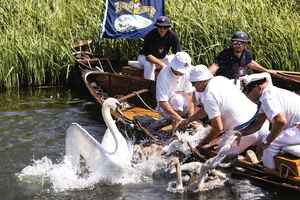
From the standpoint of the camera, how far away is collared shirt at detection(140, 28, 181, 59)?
13227mm

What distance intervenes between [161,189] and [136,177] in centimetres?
48

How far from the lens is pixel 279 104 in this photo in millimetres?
8711

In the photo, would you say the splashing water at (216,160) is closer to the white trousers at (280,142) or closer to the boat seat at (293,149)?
the white trousers at (280,142)

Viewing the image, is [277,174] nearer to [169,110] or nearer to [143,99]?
[169,110]

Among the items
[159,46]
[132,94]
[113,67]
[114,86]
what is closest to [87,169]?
[132,94]

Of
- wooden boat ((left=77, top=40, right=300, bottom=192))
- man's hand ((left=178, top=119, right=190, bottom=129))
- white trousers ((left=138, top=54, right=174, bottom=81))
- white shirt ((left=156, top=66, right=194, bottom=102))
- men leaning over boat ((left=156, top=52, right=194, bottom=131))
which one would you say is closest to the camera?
wooden boat ((left=77, top=40, right=300, bottom=192))

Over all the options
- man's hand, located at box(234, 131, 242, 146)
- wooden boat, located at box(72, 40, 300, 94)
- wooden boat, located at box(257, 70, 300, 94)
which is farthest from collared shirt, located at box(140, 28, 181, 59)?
man's hand, located at box(234, 131, 242, 146)

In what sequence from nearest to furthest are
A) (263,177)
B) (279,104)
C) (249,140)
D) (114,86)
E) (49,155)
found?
(279,104), (263,177), (249,140), (49,155), (114,86)

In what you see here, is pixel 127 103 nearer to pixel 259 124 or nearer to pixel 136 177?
pixel 136 177

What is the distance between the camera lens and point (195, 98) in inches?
456

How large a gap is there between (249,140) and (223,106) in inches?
24.4

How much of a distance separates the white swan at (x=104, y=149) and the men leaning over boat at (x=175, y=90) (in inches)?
48.6

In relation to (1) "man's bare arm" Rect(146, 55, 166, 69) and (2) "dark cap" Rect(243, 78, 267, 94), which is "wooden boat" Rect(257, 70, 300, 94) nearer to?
(1) "man's bare arm" Rect(146, 55, 166, 69)

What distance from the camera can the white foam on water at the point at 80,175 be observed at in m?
9.79
